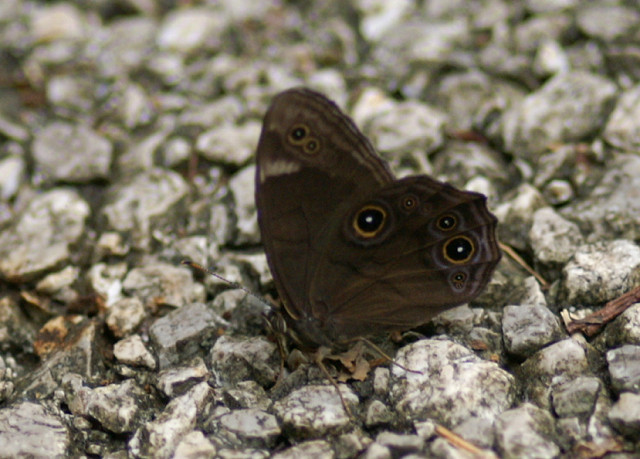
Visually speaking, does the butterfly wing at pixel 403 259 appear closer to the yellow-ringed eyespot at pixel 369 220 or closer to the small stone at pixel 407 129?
the yellow-ringed eyespot at pixel 369 220

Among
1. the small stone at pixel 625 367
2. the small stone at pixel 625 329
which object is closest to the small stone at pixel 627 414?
the small stone at pixel 625 367

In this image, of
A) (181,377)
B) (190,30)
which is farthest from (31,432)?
(190,30)

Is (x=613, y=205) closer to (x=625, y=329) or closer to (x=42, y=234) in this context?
(x=625, y=329)

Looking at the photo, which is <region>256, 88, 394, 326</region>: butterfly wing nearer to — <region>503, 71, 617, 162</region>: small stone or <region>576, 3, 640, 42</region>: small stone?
<region>503, 71, 617, 162</region>: small stone

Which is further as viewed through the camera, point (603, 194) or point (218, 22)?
point (218, 22)

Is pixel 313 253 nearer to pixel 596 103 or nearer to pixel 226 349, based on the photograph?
pixel 226 349

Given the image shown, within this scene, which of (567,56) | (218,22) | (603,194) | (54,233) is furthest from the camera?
(218,22)

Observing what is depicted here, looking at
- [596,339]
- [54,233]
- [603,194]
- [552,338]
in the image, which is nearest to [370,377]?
[552,338]

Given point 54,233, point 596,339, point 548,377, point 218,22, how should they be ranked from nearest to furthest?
point 548,377
point 596,339
point 54,233
point 218,22
